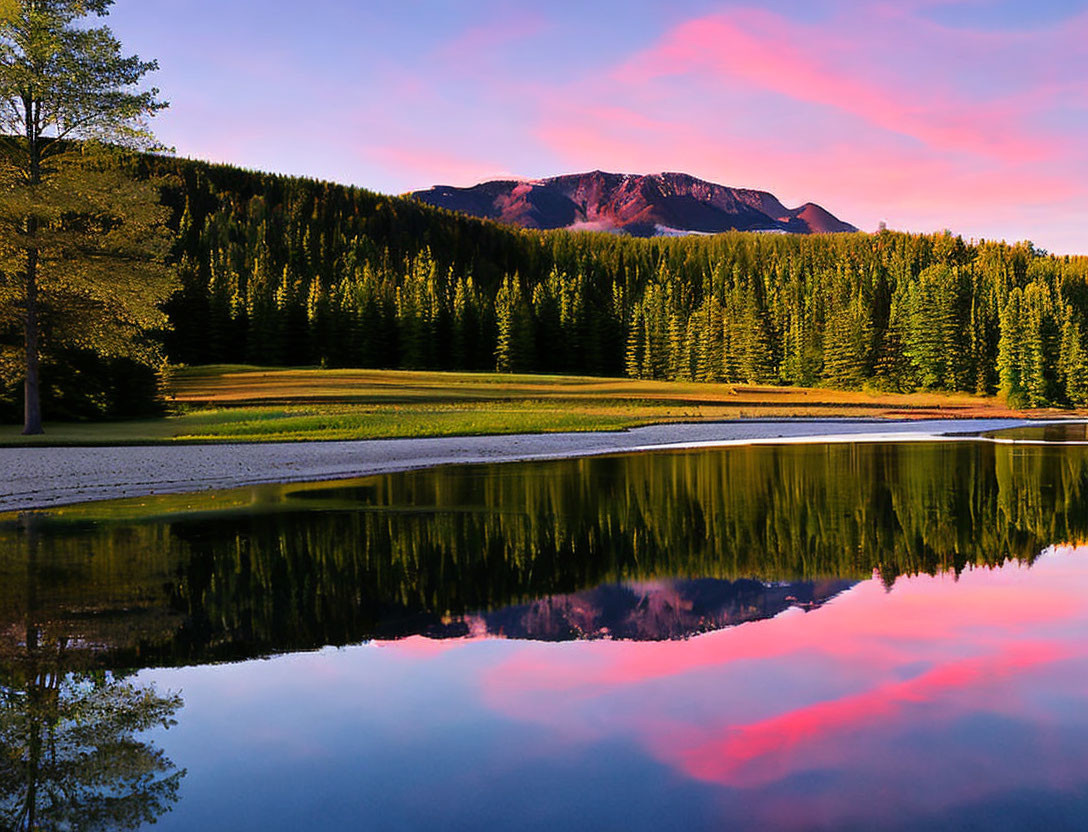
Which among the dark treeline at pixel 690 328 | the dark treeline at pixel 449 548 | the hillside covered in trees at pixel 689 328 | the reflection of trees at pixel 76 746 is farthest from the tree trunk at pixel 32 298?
the hillside covered in trees at pixel 689 328

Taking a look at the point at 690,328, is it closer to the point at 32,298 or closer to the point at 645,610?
the point at 32,298

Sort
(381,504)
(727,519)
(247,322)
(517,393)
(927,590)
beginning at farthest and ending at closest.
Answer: (247,322), (517,393), (381,504), (727,519), (927,590)

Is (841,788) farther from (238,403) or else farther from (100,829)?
(238,403)

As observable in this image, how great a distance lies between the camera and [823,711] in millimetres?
6133

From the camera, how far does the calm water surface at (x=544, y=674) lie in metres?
Answer: 4.86

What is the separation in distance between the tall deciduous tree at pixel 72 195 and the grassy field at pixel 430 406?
5.05 metres

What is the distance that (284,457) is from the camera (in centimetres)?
2861

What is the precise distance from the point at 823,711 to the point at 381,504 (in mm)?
12658

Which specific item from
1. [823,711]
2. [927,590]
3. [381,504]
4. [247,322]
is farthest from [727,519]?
[247,322]

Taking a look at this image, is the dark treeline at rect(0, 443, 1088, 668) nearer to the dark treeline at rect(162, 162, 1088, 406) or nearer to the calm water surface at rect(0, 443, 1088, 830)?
the calm water surface at rect(0, 443, 1088, 830)

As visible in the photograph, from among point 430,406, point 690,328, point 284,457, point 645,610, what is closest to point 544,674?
point 645,610

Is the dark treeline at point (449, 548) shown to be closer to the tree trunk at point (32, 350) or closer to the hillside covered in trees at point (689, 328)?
the tree trunk at point (32, 350)

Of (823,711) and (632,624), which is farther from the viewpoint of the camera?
(632,624)

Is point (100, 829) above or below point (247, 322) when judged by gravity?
below
